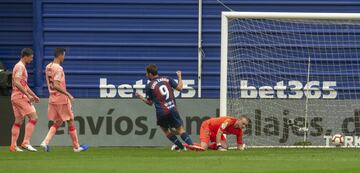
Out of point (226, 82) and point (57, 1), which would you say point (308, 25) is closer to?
point (226, 82)

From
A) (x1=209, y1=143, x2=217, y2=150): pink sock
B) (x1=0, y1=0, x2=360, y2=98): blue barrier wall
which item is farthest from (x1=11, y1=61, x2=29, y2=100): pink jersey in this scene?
(x1=0, y1=0, x2=360, y2=98): blue barrier wall

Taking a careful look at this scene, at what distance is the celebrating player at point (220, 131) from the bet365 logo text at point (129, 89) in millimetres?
4387

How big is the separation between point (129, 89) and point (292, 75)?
3.73 meters

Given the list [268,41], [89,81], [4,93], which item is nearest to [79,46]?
[89,81]

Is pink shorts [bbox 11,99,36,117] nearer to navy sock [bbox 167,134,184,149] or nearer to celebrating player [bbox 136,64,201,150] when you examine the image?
celebrating player [bbox 136,64,201,150]

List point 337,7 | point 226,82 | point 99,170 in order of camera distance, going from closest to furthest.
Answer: point 99,170 → point 226,82 → point 337,7

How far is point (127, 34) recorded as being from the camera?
78.5 ft

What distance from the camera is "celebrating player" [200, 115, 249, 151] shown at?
60.8 feet

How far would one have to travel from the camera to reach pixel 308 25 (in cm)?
2267

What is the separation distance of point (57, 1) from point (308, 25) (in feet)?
19.1

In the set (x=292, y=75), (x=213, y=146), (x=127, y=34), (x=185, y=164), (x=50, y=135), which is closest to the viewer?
(x=185, y=164)

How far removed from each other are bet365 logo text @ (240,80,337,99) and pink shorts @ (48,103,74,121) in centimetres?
497

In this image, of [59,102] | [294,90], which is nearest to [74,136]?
[59,102]

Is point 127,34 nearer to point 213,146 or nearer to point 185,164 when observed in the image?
point 213,146
